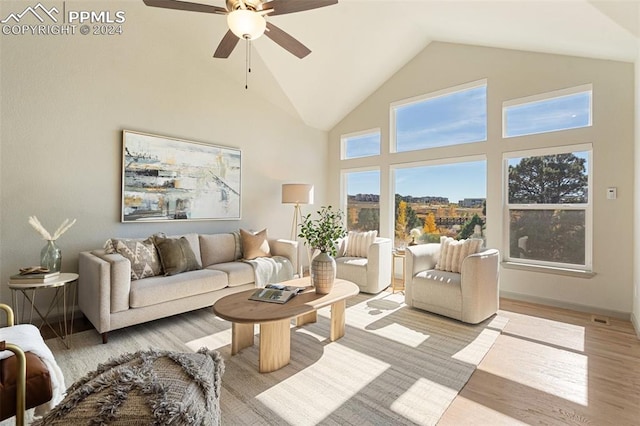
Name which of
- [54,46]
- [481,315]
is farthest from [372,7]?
[481,315]

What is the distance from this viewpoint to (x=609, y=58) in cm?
331

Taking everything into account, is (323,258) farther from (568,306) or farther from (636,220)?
(636,220)

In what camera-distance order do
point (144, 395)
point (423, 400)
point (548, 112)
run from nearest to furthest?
point (144, 395), point (423, 400), point (548, 112)

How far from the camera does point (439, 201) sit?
4.76 m

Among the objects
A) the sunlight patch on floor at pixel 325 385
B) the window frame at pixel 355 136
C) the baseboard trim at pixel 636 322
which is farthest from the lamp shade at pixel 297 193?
the baseboard trim at pixel 636 322

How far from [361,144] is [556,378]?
4.45 meters

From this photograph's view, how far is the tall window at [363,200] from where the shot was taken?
5500 mm

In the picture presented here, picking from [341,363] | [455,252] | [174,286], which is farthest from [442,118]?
[174,286]

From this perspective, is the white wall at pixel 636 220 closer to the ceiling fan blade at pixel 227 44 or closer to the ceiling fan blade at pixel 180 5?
the ceiling fan blade at pixel 227 44

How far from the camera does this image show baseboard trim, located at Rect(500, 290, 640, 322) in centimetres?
327

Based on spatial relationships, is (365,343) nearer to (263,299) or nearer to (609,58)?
(263,299)

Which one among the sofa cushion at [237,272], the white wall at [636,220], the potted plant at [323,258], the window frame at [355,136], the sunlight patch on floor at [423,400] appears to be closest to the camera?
the sunlight patch on floor at [423,400]

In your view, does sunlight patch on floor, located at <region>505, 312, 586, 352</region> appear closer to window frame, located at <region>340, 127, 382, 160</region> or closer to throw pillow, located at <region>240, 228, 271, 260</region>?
throw pillow, located at <region>240, 228, 271, 260</region>

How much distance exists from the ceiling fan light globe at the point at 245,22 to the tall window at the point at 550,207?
3.60m
